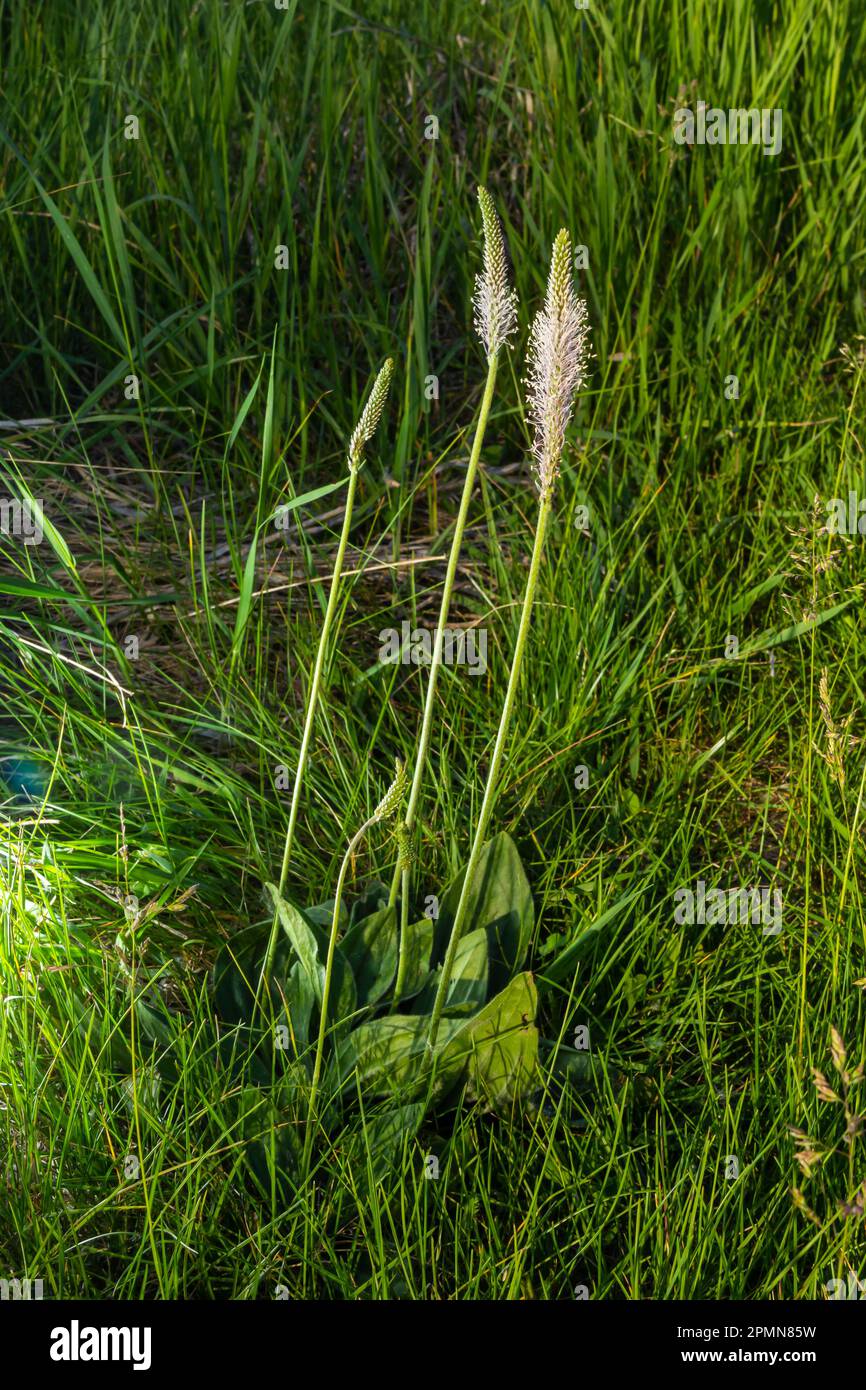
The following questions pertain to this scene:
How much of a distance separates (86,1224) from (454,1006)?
51 cm

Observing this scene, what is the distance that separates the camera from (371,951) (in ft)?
5.66

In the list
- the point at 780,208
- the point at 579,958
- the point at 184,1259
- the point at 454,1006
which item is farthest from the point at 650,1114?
the point at 780,208

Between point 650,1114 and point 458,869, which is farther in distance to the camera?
point 458,869

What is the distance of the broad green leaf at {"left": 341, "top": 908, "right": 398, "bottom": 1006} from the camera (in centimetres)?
171

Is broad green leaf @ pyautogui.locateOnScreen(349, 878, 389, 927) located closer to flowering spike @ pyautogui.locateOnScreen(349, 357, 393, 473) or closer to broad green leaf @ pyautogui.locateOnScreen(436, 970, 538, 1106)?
broad green leaf @ pyautogui.locateOnScreen(436, 970, 538, 1106)

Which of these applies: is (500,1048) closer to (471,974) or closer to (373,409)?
(471,974)

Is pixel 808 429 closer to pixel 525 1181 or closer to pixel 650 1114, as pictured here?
pixel 650 1114

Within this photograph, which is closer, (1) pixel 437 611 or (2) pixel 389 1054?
(2) pixel 389 1054

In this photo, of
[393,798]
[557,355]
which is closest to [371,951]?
[393,798]

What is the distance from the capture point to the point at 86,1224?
1.51m

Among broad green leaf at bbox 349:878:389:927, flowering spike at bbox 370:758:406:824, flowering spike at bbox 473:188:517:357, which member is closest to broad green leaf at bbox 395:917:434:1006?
broad green leaf at bbox 349:878:389:927

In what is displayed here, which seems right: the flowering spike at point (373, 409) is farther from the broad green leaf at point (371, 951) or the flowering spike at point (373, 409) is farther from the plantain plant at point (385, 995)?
the broad green leaf at point (371, 951)

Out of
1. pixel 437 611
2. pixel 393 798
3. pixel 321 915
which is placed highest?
pixel 393 798

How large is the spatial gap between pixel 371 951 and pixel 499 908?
194 mm
